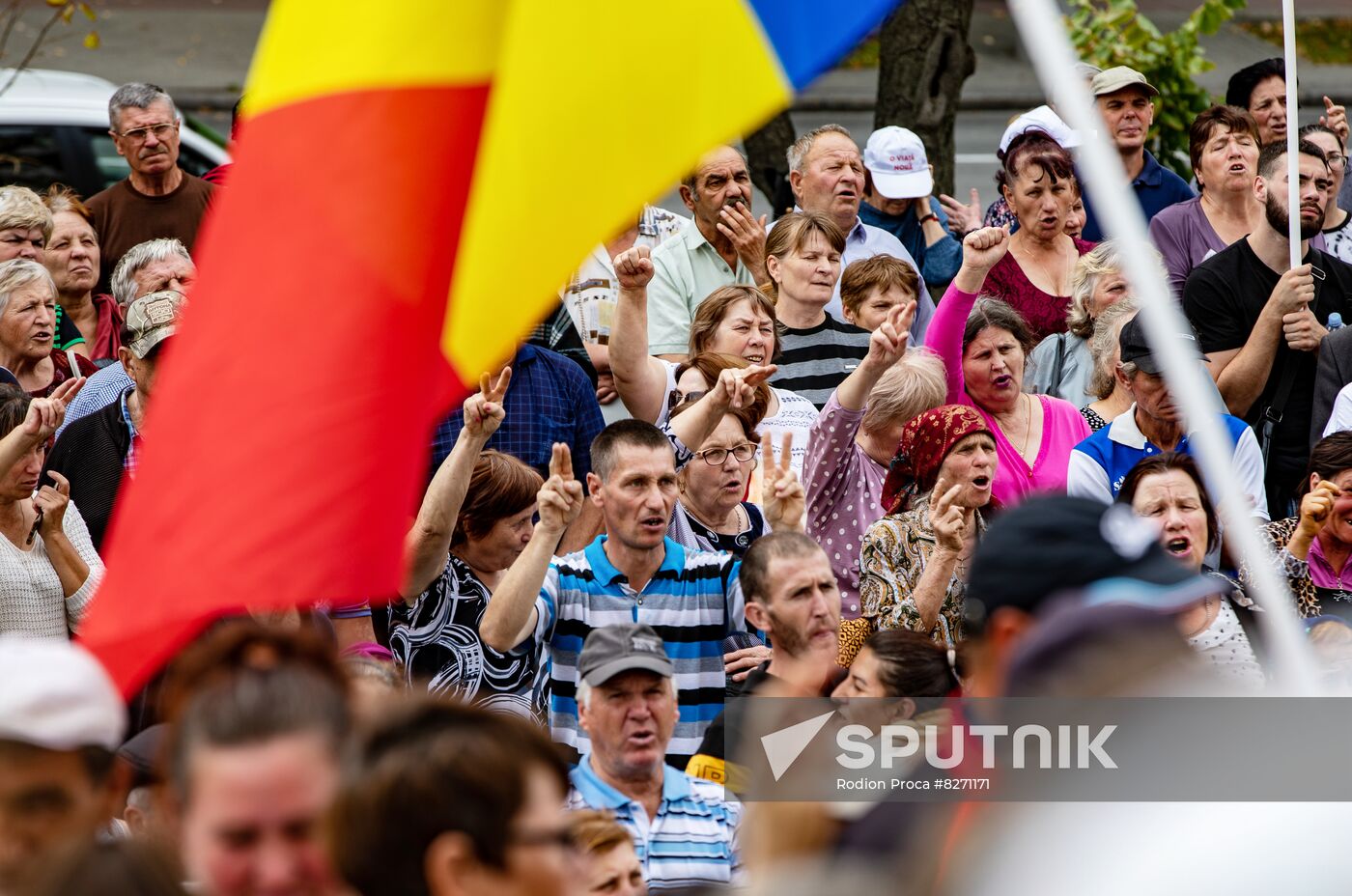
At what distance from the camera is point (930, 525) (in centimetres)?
612

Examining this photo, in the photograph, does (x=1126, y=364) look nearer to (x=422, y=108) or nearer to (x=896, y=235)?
(x=896, y=235)

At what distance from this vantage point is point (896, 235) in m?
9.03

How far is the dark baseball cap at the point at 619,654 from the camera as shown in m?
5.03

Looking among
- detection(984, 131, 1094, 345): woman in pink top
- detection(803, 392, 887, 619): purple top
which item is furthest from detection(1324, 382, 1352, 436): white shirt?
detection(803, 392, 887, 619): purple top

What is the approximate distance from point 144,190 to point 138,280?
1.66m

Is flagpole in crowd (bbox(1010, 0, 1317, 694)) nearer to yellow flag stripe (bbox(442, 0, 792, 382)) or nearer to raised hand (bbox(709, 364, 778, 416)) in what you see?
yellow flag stripe (bbox(442, 0, 792, 382))

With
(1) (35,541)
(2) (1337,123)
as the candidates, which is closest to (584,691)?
(1) (35,541)

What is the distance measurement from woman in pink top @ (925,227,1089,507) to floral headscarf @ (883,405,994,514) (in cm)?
49

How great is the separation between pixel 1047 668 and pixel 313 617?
3.09 m

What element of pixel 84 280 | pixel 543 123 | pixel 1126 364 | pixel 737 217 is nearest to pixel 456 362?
pixel 543 123

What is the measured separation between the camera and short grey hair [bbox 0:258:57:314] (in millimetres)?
7262

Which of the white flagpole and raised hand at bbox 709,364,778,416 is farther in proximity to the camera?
raised hand at bbox 709,364,778,416

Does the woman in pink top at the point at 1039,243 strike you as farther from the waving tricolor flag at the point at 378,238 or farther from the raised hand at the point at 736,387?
the waving tricolor flag at the point at 378,238

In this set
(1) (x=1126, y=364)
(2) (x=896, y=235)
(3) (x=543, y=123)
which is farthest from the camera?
(2) (x=896, y=235)
